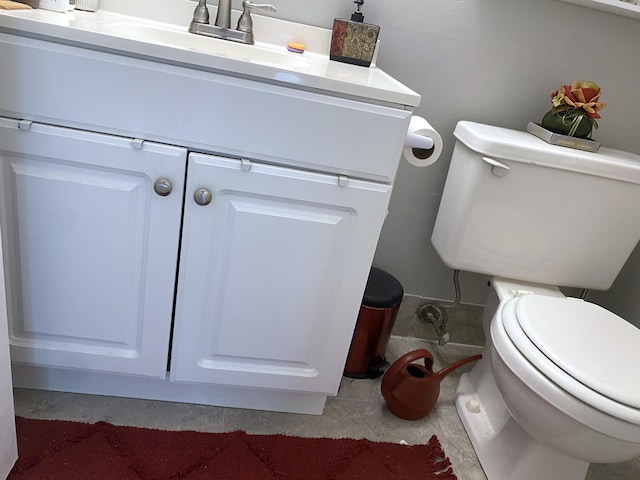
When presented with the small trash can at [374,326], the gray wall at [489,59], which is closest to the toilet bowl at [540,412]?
the small trash can at [374,326]

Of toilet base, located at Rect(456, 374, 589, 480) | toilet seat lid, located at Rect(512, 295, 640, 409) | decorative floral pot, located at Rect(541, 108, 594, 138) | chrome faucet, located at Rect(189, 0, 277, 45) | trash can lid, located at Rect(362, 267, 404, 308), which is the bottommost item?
toilet base, located at Rect(456, 374, 589, 480)

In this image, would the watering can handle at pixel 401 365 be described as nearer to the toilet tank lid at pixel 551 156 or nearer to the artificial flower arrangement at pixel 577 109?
the toilet tank lid at pixel 551 156

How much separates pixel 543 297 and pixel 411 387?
15.6 inches

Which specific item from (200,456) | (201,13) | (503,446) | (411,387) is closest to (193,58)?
(201,13)

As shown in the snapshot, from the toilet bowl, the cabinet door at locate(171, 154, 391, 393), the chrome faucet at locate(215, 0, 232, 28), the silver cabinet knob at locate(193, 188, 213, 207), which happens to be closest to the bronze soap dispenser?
the chrome faucet at locate(215, 0, 232, 28)

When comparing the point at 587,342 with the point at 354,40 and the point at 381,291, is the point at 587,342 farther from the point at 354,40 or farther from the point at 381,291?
the point at 354,40

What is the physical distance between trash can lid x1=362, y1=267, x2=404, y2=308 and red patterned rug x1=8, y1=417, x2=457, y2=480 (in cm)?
35

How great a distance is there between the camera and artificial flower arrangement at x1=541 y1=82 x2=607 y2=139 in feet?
4.29

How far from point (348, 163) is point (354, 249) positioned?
18 centimetres

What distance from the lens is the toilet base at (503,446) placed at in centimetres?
117

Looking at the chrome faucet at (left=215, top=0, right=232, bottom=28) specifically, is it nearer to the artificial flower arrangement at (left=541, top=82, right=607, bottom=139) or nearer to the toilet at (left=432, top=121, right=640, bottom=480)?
the toilet at (left=432, top=121, right=640, bottom=480)

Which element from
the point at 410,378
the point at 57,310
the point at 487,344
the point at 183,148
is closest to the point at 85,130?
the point at 183,148

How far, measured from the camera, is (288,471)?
114 cm

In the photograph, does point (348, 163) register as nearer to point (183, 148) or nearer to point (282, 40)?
point (183, 148)
